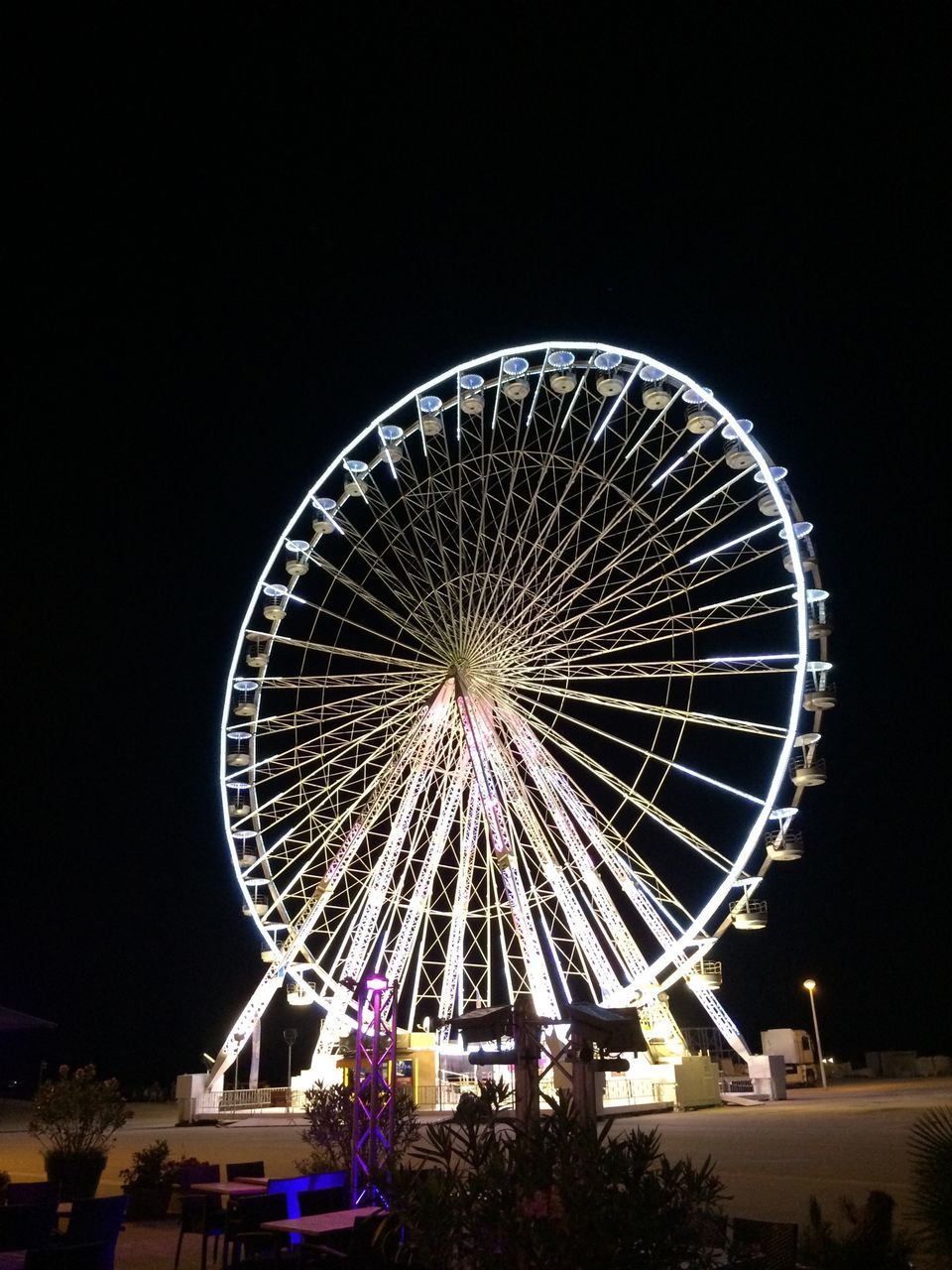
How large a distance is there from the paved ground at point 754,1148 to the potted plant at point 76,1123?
39.7 inches

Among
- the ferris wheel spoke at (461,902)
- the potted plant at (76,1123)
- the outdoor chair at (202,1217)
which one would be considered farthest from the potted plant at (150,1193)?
the ferris wheel spoke at (461,902)

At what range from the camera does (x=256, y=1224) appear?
7.41 metres

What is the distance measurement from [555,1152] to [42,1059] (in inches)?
2221

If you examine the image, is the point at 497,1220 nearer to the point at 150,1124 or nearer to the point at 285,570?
the point at 285,570

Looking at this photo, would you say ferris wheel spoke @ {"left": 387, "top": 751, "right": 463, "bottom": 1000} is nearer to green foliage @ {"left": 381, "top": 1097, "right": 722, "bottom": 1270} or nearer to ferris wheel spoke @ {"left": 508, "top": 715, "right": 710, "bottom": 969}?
ferris wheel spoke @ {"left": 508, "top": 715, "right": 710, "bottom": 969}

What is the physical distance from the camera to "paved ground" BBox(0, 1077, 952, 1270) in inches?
361

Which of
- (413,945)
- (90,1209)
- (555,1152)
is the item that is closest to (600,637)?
(413,945)

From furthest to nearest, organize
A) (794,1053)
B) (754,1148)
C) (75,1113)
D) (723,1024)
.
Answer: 1. (794,1053)
2. (723,1024)
3. (754,1148)
4. (75,1113)

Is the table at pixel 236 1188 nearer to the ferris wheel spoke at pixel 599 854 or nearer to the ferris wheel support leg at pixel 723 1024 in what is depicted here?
the ferris wheel spoke at pixel 599 854

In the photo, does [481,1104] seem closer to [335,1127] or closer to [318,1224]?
[318,1224]

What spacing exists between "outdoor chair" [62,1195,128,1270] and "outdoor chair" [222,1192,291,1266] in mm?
797

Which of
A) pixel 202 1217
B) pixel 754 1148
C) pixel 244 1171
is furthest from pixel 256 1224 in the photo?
pixel 754 1148

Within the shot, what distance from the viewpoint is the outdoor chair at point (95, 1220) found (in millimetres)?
7301

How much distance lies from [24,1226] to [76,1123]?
212 inches
